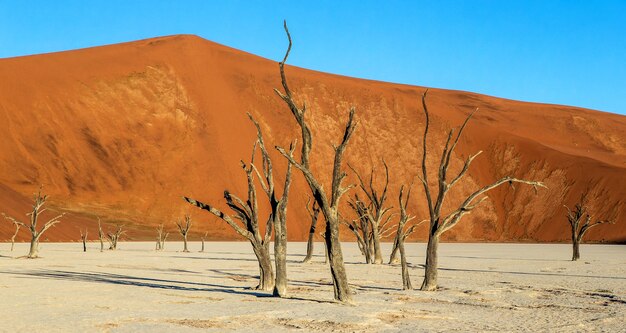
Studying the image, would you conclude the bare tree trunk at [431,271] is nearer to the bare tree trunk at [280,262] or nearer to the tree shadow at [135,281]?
the bare tree trunk at [280,262]

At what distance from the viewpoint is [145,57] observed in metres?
94.2

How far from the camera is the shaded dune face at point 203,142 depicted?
7838cm

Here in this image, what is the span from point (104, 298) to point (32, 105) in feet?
234

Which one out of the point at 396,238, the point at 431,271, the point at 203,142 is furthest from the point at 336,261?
the point at 203,142

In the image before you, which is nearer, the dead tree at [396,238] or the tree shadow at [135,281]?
the tree shadow at [135,281]

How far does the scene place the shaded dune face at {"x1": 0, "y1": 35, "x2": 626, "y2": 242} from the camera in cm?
7838

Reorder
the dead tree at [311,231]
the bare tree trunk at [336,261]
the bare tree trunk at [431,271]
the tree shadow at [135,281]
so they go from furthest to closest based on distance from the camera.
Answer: the dead tree at [311,231]
the tree shadow at [135,281]
the bare tree trunk at [431,271]
the bare tree trunk at [336,261]

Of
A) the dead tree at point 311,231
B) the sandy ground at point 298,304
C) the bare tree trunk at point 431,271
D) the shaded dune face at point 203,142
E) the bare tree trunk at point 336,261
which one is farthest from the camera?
the shaded dune face at point 203,142

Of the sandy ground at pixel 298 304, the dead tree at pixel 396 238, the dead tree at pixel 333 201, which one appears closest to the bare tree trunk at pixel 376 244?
the dead tree at pixel 396 238

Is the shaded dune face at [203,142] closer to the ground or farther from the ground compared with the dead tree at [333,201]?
farther from the ground

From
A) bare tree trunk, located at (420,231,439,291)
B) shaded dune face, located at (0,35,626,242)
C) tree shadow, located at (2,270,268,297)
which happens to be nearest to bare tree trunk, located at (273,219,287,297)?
tree shadow, located at (2,270,268,297)

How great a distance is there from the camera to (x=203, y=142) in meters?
86.6

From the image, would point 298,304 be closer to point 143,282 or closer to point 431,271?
point 431,271

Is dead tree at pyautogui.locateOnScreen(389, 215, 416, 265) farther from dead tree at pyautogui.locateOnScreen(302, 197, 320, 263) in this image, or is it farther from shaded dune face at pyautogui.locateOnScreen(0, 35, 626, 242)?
shaded dune face at pyautogui.locateOnScreen(0, 35, 626, 242)
